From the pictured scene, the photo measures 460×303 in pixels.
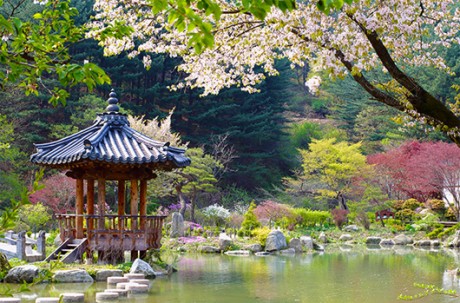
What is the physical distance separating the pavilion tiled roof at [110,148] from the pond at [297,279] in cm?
215

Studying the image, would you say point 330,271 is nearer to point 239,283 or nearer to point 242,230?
point 239,283

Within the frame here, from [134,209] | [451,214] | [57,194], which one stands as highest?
[57,194]

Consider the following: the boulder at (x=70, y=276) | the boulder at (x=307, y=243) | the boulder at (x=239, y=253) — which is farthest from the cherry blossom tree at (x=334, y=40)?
the boulder at (x=307, y=243)

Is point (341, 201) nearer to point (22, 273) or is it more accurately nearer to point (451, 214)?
point (451, 214)

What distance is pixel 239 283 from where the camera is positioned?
1040cm

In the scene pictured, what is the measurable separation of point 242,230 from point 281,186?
1007cm

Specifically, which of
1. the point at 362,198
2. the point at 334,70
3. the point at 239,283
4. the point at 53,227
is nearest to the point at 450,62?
the point at 362,198

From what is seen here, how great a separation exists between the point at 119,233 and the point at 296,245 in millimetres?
7932

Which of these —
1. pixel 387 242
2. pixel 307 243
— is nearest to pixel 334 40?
pixel 307 243

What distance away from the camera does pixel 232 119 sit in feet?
100

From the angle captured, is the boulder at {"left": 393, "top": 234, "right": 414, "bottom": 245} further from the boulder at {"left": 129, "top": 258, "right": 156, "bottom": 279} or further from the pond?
the boulder at {"left": 129, "top": 258, "right": 156, "bottom": 279}

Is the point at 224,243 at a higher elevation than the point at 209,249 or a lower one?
higher

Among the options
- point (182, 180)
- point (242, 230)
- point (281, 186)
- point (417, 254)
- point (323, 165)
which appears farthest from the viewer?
point (281, 186)

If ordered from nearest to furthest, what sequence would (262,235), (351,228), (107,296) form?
(107,296) < (262,235) < (351,228)
